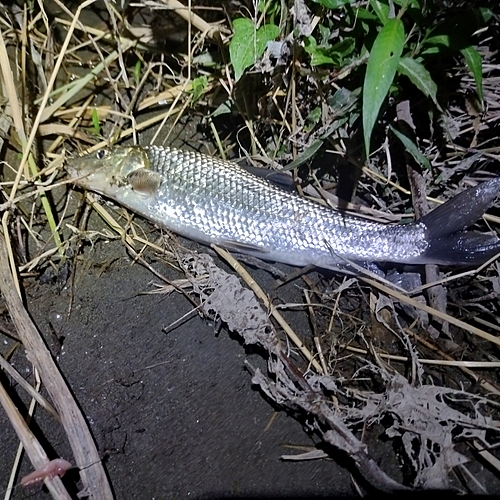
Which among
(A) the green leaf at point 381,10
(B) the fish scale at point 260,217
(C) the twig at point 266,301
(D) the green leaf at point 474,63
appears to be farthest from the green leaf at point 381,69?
(C) the twig at point 266,301

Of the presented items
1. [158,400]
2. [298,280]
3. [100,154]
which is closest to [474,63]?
[298,280]

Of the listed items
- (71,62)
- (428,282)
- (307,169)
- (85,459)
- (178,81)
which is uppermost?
(71,62)

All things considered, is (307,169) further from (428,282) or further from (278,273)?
(428,282)

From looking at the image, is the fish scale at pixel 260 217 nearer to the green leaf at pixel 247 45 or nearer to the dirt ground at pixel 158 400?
the dirt ground at pixel 158 400

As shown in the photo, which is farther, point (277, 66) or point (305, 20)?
point (277, 66)

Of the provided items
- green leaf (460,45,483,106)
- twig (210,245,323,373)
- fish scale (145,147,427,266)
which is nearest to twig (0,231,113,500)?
fish scale (145,147,427,266)

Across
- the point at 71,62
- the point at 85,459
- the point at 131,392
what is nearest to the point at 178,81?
the point at 71,62

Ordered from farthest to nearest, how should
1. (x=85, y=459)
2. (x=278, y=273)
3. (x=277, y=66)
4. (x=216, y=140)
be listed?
(x=216, y=140)
(x=278, y=273)
(x=277, y=66)
(x=85, y=459)
